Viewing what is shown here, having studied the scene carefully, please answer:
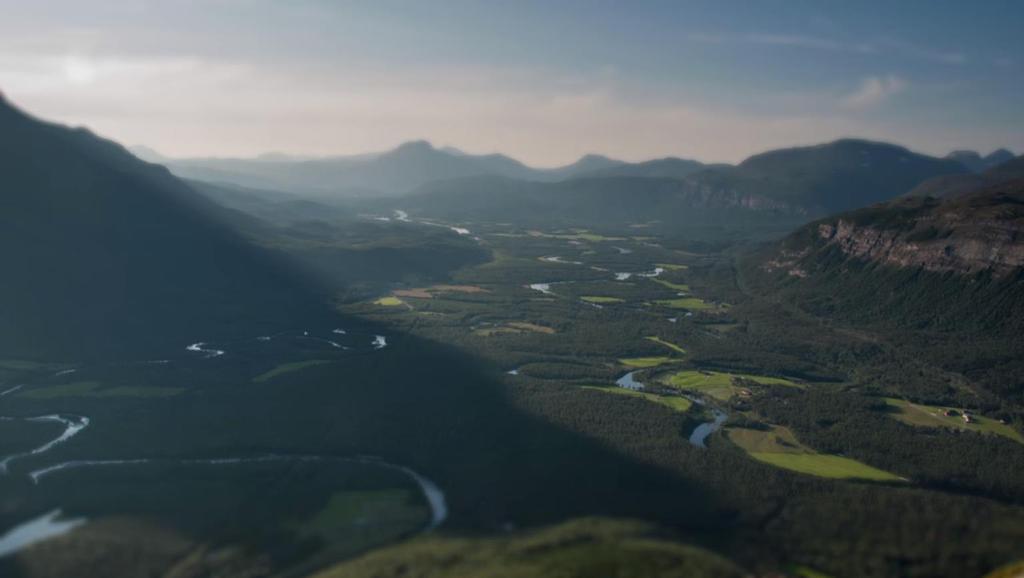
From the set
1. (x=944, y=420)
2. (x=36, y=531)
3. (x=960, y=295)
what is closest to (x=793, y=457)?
(x=944, y=420)

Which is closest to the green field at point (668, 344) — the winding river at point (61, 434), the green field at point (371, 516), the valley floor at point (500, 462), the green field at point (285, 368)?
the valley floor at point (500, 462)

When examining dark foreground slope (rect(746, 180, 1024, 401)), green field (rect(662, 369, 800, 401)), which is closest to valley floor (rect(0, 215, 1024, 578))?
green field (rect(662, 369, 800, 401))

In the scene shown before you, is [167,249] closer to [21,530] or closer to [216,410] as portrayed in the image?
[216,410]

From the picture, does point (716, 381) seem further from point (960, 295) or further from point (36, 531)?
point (36, 531)

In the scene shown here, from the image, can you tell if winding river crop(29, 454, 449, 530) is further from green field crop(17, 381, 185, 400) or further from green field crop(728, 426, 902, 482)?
green field crop(728, 426, 902, 482)

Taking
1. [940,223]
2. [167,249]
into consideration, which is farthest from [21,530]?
[940,223]
